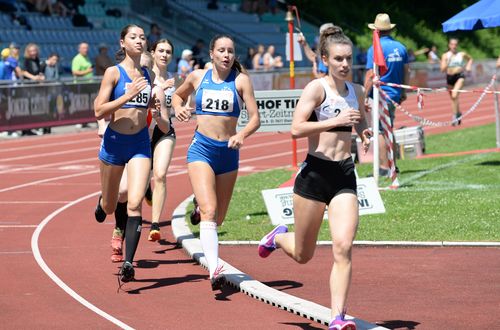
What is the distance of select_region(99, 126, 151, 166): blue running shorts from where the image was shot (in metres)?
10.7

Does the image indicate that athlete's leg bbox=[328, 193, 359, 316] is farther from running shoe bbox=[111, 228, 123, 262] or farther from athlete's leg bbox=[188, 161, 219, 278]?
running shoe bbox=[111, 228, 123, 262]

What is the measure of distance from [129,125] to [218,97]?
989mm

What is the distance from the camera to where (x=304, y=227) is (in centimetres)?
855

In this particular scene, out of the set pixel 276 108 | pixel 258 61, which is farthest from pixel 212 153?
pixel 258 61

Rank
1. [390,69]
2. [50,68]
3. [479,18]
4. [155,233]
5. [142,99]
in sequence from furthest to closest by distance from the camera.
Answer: [50,68], [479,18], [390,69], [155,233], [142,99]

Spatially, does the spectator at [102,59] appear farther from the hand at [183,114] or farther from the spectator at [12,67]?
the hand at [183,114]

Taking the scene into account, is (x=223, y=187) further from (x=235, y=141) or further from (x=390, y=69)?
(x=390, y=69)

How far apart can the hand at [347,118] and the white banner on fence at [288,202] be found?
173 inches

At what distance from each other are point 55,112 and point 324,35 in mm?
22300

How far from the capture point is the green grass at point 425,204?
40.2ft

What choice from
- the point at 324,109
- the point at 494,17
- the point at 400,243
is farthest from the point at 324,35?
the point at 494,17

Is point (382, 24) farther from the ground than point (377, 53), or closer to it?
farther from the ground

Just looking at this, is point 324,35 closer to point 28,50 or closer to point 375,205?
point 375,205

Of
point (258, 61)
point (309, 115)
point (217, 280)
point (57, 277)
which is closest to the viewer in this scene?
point (309, 115)
